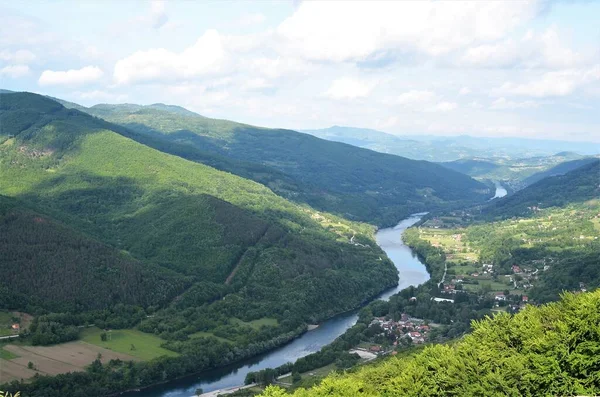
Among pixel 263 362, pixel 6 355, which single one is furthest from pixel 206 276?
pixel 6 355

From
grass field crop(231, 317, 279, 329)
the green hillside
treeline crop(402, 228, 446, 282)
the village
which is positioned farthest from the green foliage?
the green hillside

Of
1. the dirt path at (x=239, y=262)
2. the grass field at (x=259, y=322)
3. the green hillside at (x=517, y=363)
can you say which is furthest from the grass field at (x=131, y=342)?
the green hillside at (x=517, y=363)

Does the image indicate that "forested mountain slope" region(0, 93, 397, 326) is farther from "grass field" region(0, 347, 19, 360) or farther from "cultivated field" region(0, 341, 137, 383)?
"grass field" region(0, 347, 19, 360)

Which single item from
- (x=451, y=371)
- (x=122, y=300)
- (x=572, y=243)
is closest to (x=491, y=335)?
(x=451, y=371)

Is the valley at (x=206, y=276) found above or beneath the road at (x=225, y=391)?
above

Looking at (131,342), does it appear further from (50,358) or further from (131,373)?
(50,358)

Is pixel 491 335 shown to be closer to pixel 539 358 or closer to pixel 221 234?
pixel 539 358

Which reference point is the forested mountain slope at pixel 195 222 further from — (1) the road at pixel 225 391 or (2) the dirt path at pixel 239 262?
(1) the road at pixel 225 391
